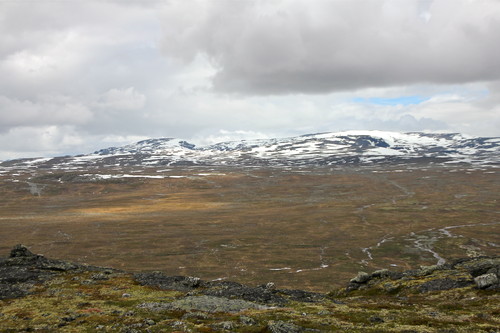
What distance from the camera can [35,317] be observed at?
27391 millimetres

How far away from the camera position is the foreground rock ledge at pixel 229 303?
24641mm

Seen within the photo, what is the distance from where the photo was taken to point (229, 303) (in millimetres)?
31750

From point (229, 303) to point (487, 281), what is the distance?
2225cm

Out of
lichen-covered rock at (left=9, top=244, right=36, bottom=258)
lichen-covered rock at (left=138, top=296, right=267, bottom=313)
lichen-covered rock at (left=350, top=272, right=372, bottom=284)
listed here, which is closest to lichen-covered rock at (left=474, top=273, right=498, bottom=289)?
lichen-covered rock at (left=350, top=272, right=372, bottom=284)

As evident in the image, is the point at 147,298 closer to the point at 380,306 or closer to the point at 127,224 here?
the point at 380,306

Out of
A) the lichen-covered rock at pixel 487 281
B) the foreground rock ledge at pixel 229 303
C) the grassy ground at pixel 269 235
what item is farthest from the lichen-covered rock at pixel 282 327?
the grassy ground at pixel 269 235

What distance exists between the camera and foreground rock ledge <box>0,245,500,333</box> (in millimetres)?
24641

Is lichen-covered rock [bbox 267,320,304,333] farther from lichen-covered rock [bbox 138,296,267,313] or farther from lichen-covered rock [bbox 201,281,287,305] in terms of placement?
lichen-covered rock [bbox 201,281,287,305]

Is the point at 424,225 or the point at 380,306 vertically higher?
the point at 380,306

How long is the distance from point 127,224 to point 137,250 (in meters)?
38.6

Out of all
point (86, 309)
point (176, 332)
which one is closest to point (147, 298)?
point (86, 309)

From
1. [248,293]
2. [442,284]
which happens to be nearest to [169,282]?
[248,293]

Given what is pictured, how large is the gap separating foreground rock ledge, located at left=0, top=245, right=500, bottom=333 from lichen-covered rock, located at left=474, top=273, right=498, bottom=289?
8 cm

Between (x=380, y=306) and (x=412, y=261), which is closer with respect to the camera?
(x=380, y=306)
